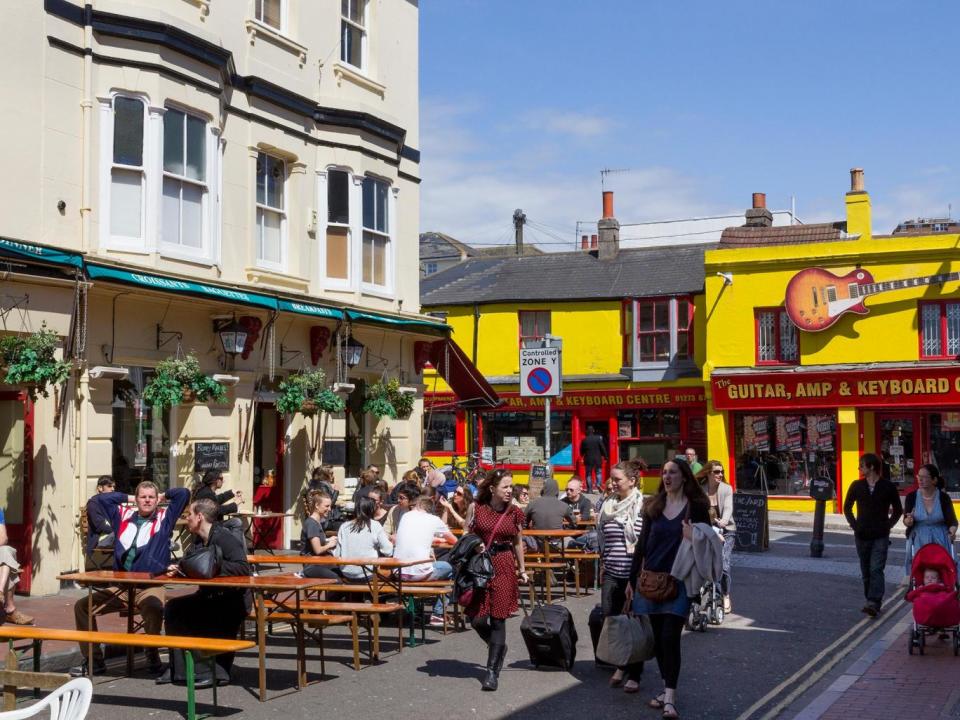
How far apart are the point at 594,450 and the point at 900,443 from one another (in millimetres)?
7957

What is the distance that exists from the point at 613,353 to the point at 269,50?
18.8m

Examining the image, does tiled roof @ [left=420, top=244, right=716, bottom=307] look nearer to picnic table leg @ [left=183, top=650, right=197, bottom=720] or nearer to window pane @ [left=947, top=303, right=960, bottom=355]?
window pane @ [left=947, top=303, right=960, bottom=355]

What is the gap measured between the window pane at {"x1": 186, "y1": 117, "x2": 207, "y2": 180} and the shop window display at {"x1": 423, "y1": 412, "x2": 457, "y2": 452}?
21.6 m

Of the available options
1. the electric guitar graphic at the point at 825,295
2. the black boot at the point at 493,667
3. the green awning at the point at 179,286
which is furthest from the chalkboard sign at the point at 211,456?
the electric guitar graphic at the point at 825,295

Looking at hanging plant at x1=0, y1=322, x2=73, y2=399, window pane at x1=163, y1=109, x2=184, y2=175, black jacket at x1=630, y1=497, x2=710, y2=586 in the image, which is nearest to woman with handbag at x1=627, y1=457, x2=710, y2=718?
black jacket at x1=630, y1=497, x2=710, y2=586

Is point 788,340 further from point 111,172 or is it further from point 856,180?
point 111,172

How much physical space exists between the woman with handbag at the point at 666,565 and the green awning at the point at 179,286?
26.2 feet

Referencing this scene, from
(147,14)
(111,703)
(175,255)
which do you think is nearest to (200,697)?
(111,703)

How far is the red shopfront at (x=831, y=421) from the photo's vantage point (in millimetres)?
28141

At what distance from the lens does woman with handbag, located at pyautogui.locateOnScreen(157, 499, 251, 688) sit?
29.7 feet

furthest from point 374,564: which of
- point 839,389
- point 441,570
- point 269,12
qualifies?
point 839,389

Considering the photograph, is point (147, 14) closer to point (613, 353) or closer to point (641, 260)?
point (613, 353)

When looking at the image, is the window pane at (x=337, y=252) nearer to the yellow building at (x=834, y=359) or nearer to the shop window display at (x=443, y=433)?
the yellow building at (x=834, y=359)

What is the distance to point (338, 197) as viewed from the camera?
63.7 ft
